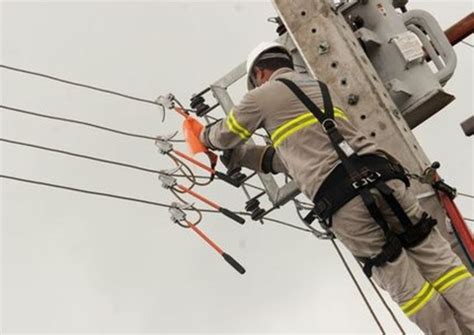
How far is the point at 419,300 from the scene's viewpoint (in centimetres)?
479

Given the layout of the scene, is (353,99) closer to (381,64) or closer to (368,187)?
(381,64)

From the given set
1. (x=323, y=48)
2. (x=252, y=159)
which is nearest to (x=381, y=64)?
(x=323, y=48)

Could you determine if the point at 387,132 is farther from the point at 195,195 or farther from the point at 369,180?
the point at 195,195

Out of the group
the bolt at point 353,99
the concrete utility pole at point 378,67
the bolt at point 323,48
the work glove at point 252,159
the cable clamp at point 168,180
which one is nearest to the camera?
the concrete utility pole at point 378,67

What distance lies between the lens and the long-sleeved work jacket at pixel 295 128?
4.92m

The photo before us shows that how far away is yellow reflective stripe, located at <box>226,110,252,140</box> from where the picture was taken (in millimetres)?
5207

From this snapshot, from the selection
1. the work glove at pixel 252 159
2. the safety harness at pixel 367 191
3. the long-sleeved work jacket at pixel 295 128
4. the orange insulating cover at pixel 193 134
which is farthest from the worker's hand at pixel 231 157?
the safety harness at pixel 367 191

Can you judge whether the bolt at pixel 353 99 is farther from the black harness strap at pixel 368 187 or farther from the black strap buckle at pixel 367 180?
the black strap buckle at pixel 367 180

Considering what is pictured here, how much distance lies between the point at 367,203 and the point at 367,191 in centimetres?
7

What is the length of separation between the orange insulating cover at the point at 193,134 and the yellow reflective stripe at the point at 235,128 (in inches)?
15.9

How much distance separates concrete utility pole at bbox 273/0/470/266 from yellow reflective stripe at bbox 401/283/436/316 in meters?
0.50

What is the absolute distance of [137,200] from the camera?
7.14 meters

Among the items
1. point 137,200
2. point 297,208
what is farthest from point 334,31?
point 137,200

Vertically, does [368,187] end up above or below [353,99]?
below
